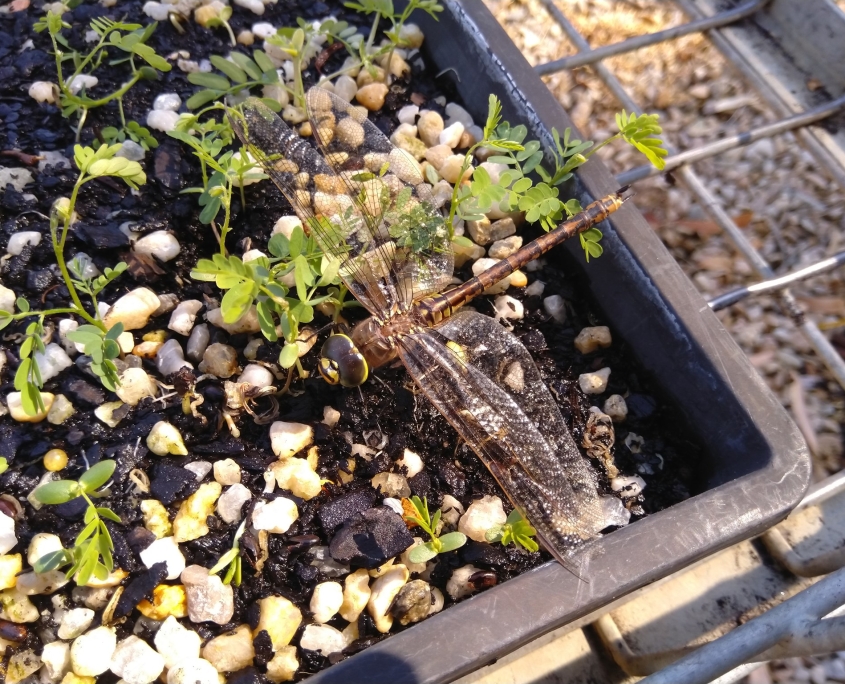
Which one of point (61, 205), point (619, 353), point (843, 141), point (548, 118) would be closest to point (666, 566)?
point (619, 353)

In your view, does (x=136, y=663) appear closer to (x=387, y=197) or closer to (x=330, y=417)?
(x=330, y=417)

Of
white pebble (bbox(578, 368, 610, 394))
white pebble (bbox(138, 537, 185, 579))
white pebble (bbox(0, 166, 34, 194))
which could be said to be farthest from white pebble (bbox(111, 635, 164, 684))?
white pebble (bbox(0, 166, 34, 194))

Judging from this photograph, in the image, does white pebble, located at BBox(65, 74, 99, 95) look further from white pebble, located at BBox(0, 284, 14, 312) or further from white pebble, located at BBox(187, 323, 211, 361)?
white pebble, located at BBox(187, 323, 211, 361)

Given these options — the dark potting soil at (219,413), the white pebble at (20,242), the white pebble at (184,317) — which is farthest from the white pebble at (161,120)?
the white pebble at (184,317)

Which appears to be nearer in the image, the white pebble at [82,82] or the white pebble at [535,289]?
the white pebble at [535,289]

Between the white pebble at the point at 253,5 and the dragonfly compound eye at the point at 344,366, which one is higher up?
the white pebble at the point at 253,5

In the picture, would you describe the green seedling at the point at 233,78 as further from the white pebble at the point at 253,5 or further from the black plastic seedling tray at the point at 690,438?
the black plastic seedling tray at the point at 690,438

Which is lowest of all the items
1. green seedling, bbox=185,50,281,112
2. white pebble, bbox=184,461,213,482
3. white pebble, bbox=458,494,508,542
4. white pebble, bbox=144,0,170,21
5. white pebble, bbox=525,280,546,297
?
white pebble, bbox=184,461,213,482

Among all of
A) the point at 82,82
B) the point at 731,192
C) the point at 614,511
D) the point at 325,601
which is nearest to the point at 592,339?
the point at 614,511
